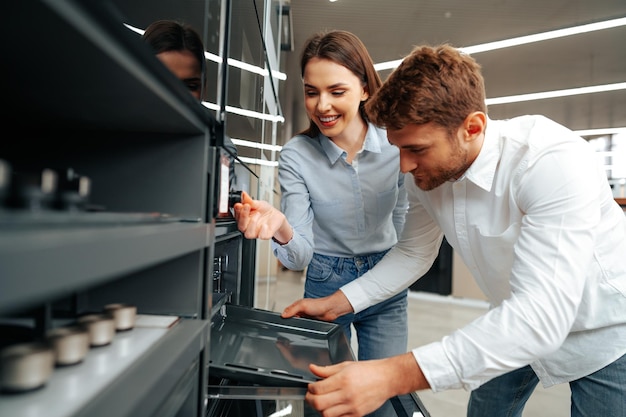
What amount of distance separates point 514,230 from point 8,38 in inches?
35.7

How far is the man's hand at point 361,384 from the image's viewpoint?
692 millimetres

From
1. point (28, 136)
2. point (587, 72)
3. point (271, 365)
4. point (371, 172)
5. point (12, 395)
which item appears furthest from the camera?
point (587, 72)

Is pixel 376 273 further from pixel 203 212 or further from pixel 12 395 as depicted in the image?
pixel 12 395

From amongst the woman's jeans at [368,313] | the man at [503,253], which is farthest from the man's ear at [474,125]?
the woman's jeans at [368,313]

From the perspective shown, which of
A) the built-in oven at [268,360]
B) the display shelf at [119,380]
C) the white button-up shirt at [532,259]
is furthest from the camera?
the white button-up shirt at [532,259]

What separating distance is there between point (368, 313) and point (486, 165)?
59 cm

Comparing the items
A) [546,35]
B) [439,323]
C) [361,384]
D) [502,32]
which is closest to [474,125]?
[361,384]

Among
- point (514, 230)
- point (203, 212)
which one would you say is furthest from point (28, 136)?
point (514, 230)

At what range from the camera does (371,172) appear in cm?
136

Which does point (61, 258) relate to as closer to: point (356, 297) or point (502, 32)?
point (356, 297)

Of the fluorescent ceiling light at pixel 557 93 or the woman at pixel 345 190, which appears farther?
the fluorescent ceiling light at pixel 557 93

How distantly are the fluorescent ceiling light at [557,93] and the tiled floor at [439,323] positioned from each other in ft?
12.4

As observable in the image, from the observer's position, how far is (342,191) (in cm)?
136

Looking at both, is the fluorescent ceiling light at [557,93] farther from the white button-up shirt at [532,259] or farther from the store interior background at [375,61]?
the white button-up shirt at [532,259]
